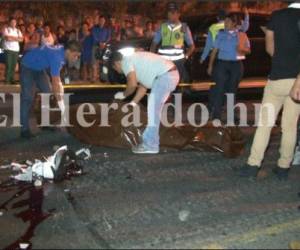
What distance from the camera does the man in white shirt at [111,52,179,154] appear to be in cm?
761

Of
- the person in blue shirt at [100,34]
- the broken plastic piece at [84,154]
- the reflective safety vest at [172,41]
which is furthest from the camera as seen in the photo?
the person in blue shirt at [100,34]

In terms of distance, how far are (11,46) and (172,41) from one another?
6728 millimetres

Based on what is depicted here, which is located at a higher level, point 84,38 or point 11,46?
point 84,38

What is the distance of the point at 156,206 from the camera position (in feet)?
19.7

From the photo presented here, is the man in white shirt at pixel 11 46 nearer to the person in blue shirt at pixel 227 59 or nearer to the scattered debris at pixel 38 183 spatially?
the person in blue shirt at pixel 227 59

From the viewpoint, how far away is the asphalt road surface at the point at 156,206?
205 inches

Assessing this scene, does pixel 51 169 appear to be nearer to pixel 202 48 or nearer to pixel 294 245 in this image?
pixel 294 245

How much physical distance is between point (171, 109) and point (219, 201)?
16.0 ft

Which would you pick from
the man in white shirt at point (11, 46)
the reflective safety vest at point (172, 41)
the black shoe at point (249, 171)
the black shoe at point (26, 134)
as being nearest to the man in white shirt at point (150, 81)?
the black shoe at point (249, 171)

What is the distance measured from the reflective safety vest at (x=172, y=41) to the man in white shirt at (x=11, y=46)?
6435mm

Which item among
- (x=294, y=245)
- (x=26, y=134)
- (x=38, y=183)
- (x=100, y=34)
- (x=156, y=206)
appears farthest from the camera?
(x=100, y=34)

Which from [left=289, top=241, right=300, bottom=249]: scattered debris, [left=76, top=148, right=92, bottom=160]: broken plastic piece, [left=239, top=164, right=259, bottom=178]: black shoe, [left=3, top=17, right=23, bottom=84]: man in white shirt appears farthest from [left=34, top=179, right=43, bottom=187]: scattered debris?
[left=3, top=17, right=23, bottom=84]: man in white shirt

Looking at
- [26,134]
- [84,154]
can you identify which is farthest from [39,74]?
[84,154]

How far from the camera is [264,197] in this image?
6.33m
